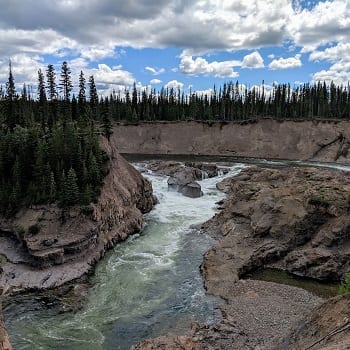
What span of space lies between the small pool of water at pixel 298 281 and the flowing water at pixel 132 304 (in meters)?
4.30

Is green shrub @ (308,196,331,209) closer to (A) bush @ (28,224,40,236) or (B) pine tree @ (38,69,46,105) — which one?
Answer: (A) bush @ (28,224,40,236)

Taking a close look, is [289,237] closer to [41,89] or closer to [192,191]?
[192,191]

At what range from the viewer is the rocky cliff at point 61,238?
25359mm

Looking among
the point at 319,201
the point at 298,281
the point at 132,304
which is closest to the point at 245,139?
the point at 319,201

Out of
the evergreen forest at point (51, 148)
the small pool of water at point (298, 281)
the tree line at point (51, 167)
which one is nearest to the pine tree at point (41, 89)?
the evergreen forest at point (51, 148)

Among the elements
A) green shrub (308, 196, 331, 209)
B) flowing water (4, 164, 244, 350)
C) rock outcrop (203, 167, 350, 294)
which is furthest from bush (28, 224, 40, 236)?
green shrub (308, 196, 331, 209)

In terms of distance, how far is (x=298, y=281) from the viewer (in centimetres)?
2539

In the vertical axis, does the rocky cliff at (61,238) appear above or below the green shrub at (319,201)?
below

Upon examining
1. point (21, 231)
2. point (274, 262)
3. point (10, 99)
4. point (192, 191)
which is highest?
point (10, 99)

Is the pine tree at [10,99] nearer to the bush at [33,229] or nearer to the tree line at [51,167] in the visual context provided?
the tree line at [51,167]

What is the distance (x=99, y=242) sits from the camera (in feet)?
98.2

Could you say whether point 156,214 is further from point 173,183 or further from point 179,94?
point 179,94

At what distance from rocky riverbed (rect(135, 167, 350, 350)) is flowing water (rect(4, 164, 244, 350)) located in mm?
1336

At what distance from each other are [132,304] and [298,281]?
10.6 m
